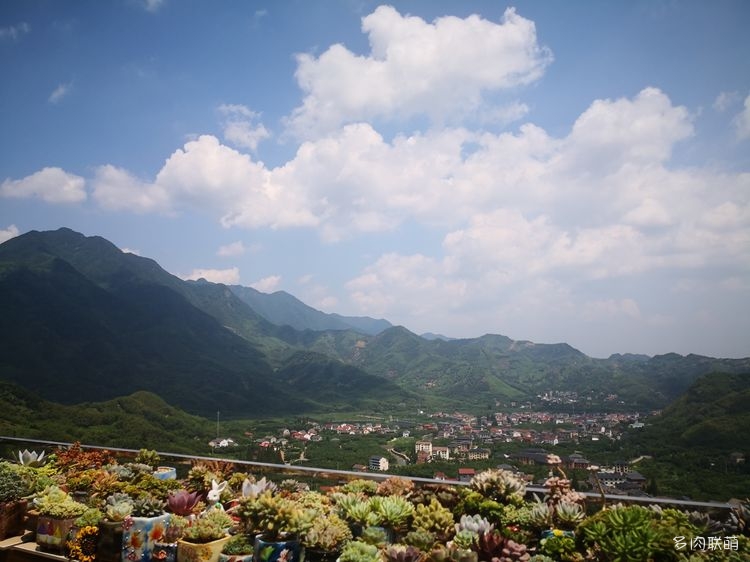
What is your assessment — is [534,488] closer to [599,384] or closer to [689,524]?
[689,524]

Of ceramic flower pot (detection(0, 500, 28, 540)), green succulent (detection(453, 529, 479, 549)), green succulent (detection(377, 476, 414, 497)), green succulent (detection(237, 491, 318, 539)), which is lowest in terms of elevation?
ceramic flower pot (detection(0, 500, 28, 540))

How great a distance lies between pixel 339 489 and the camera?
408cm

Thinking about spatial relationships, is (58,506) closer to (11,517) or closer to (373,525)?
(11,517)

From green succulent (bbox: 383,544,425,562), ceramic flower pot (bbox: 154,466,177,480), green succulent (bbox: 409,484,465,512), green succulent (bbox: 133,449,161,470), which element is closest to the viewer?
green succulent (bbox: 383,544,425,562)

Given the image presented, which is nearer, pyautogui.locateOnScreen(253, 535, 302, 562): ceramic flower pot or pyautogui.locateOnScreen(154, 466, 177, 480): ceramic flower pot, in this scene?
pyautogui.locateOnScreen(253, 535, 302, 562): ceramic flower pot

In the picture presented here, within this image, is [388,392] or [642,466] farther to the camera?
[388,392]

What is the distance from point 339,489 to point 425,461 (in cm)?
6106

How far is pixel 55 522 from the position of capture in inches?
137

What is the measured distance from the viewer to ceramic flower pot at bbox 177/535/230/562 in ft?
9.43

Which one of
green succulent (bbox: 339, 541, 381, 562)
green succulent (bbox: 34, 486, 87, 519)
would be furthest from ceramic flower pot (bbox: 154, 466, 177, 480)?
green succulent (bbox: 339, 541, 381, 562)

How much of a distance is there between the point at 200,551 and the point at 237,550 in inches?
8.9

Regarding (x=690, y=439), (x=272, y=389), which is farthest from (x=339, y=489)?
(x=272, y=389)

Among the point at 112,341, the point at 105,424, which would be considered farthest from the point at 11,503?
the point at 112,341

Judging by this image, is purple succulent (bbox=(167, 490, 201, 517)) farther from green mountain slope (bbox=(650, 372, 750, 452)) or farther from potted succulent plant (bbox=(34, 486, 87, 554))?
green mountain slope (bbox=(650, 372, 750, 452))
